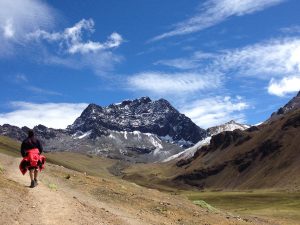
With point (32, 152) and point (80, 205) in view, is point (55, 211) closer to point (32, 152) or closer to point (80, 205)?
point (80, 205)

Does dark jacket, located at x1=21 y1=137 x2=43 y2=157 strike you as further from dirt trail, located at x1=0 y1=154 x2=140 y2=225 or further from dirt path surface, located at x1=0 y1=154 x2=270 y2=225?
dirt trail, located at x1=0 y1=154 x2=140 y2=225

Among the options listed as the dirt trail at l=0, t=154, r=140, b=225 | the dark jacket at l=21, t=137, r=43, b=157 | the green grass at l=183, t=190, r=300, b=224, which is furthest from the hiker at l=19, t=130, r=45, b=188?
the green grass at l=183, t=190, r=300, b=224

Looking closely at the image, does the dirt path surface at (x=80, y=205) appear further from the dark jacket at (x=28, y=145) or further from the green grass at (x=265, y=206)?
the green grass at (x=265, y=206)

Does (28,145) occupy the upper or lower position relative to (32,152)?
upper

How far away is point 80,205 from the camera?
2328 cm

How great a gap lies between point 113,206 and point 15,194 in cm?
658

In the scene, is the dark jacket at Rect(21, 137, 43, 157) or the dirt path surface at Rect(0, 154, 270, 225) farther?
the dark jacket at Rect(21, 137, 43, 157)

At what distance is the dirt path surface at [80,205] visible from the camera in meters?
19.8

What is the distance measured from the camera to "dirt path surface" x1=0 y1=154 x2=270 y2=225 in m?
19.8

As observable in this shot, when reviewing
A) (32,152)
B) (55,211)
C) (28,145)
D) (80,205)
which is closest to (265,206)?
(32,152)

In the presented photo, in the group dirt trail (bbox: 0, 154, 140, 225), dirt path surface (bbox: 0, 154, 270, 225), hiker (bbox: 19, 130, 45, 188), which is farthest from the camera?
hiker (bbox: 19, 130, 45, 188)

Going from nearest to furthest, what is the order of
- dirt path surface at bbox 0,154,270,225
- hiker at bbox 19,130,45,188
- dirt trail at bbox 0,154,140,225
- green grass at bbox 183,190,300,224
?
1. dirt trail at bbox 0,154,140,225
2. dirt path surface at bbox 0,154,270,225
3. hiker at bbox 19,130,45,188
4. green grass at bbox 183,190,300,224

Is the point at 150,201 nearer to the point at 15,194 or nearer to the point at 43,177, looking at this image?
the point at 43,177

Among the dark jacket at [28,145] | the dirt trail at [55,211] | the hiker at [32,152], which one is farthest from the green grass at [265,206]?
the dirt trail at [55,211]
